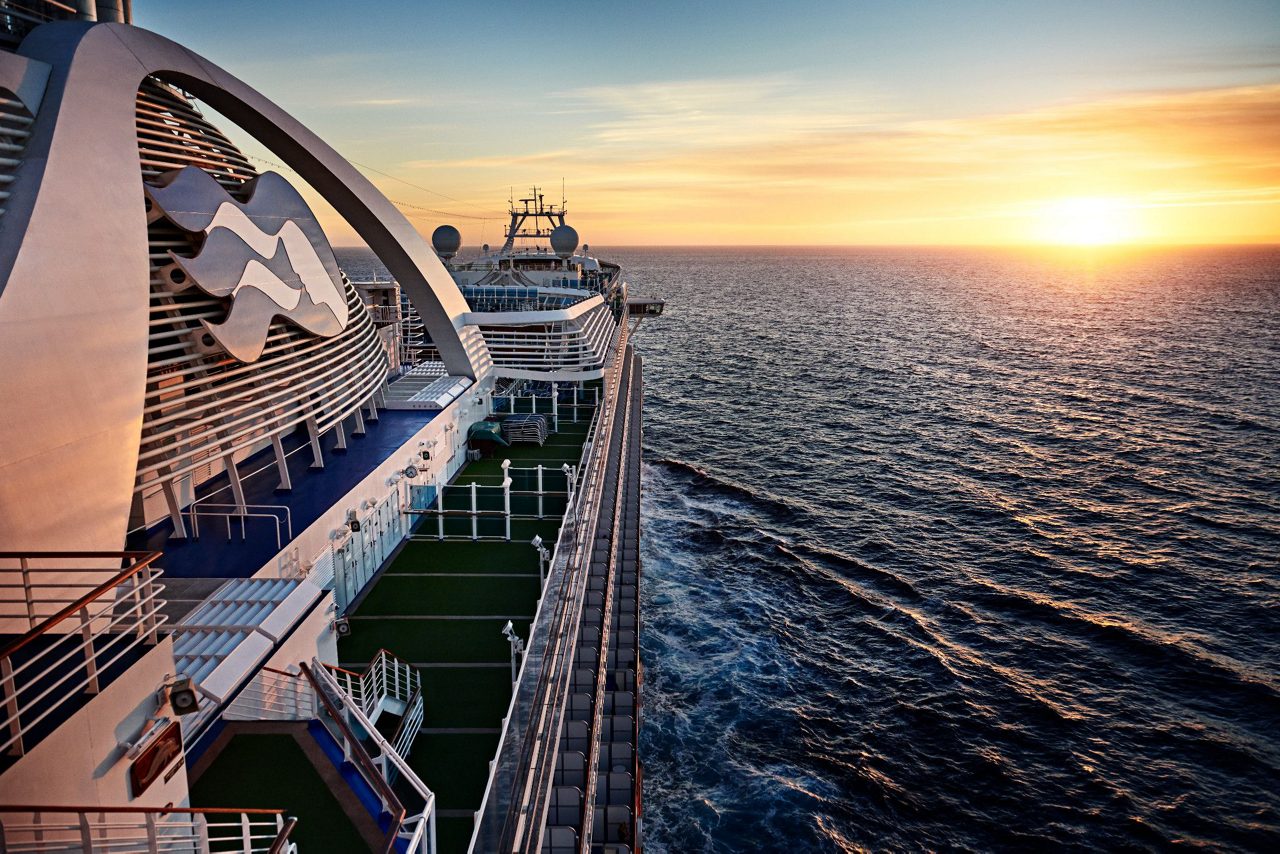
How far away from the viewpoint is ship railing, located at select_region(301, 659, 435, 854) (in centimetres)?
906

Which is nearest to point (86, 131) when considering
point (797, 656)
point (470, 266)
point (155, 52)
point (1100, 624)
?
point (155, 52)

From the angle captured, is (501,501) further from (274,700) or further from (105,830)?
(105,830)

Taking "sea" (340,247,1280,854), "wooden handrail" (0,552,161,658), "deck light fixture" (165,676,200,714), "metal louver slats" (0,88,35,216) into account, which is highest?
"metal louver slats" (0,88,35,216)

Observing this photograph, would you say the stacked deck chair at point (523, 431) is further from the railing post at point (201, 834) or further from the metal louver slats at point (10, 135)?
the railing post at point (201, 834)

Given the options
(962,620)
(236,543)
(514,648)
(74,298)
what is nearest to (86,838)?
(74,298)

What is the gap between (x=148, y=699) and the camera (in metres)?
8.12

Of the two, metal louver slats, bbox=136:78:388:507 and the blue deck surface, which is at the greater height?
metal louver slats, bbox=136:78:388:507

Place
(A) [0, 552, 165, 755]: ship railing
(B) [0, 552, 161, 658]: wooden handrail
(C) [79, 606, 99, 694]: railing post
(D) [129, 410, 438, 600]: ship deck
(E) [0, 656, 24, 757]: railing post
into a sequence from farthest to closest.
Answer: (D) [129, 410, 438, 600]: ship deck
(C) [79, 606, 99, 694]: railing post
(A) [0, 552, 165, 755]: ship railing
(E) [0, 656, 24, 757]: railing post
(B) [0, 552, 161, 658]: wooden handrail

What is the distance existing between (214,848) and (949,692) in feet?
60.1

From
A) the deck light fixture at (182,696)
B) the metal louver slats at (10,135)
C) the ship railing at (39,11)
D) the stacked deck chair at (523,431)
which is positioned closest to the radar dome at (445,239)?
the stacked deck chair at (523,431)

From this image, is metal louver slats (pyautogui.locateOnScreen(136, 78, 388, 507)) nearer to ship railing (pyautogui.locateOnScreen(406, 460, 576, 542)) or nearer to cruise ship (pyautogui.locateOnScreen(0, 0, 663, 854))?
cruise ship (pyautogui.locateOnScreen(0, 0, 663, 854))

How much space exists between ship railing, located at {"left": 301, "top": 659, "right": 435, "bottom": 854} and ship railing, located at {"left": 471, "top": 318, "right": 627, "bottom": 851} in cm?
85

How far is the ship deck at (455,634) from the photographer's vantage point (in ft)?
38.4

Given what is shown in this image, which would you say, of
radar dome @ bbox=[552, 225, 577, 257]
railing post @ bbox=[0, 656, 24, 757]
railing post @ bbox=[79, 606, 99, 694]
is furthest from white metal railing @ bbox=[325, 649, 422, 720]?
radar dome @ bbox=[552, 225, 577, 257]
